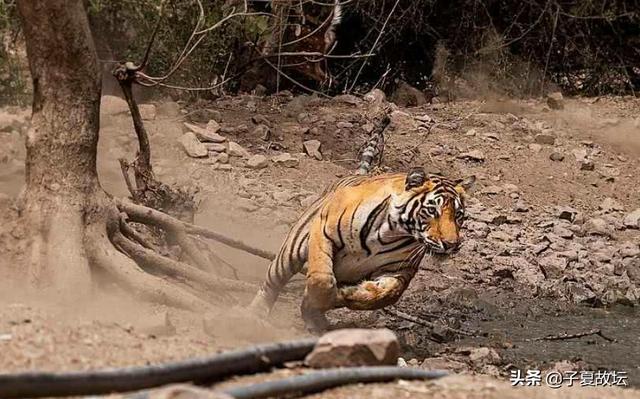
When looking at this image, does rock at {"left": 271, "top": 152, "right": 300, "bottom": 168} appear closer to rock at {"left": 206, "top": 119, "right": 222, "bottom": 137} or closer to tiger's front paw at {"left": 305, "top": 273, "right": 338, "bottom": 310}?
rock at {"left": 206, "top": 119, "right": 222, "bottom": 137}

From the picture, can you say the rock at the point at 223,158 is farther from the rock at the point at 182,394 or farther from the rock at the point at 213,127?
the rock at the point at 182,394

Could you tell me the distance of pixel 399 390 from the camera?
417 centimetres

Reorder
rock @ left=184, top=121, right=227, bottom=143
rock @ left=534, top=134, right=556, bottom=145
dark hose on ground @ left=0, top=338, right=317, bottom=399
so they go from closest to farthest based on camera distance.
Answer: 1. dark hose on ground @ left=0, top=338, right=317, bottom=399
2. rock @ left=184, top=121, right=227, bottom=143
3. rock @ left=534, top=134, right=556, bottom=145

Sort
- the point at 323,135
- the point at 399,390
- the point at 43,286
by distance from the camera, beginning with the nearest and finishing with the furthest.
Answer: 1. the point at 399,390
2. the point at 43,286
3. the point at 323,135

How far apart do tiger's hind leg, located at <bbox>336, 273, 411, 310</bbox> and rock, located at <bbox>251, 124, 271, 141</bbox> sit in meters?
5.26

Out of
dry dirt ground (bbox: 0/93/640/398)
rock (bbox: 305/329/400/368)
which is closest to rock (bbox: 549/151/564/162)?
dry dirt ground (bbox: 0/93/640/398)

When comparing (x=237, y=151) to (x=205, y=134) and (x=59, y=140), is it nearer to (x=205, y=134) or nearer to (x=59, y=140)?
(x=205, y=134)

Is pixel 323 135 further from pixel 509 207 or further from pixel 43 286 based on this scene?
pixel 43 286

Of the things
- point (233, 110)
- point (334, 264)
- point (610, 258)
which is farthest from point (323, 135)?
point (334, 264)

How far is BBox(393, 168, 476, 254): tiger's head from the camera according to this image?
22.1 ft

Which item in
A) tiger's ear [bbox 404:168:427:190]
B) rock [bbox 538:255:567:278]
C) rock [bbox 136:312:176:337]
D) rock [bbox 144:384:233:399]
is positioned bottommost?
rock [bbox 538:255:567:278]

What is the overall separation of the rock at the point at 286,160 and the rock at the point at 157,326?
18.3 feet

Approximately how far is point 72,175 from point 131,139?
426 centimetres

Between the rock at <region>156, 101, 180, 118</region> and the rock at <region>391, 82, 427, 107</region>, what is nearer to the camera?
the rock at <region>156, 101, 180, 118</region>
